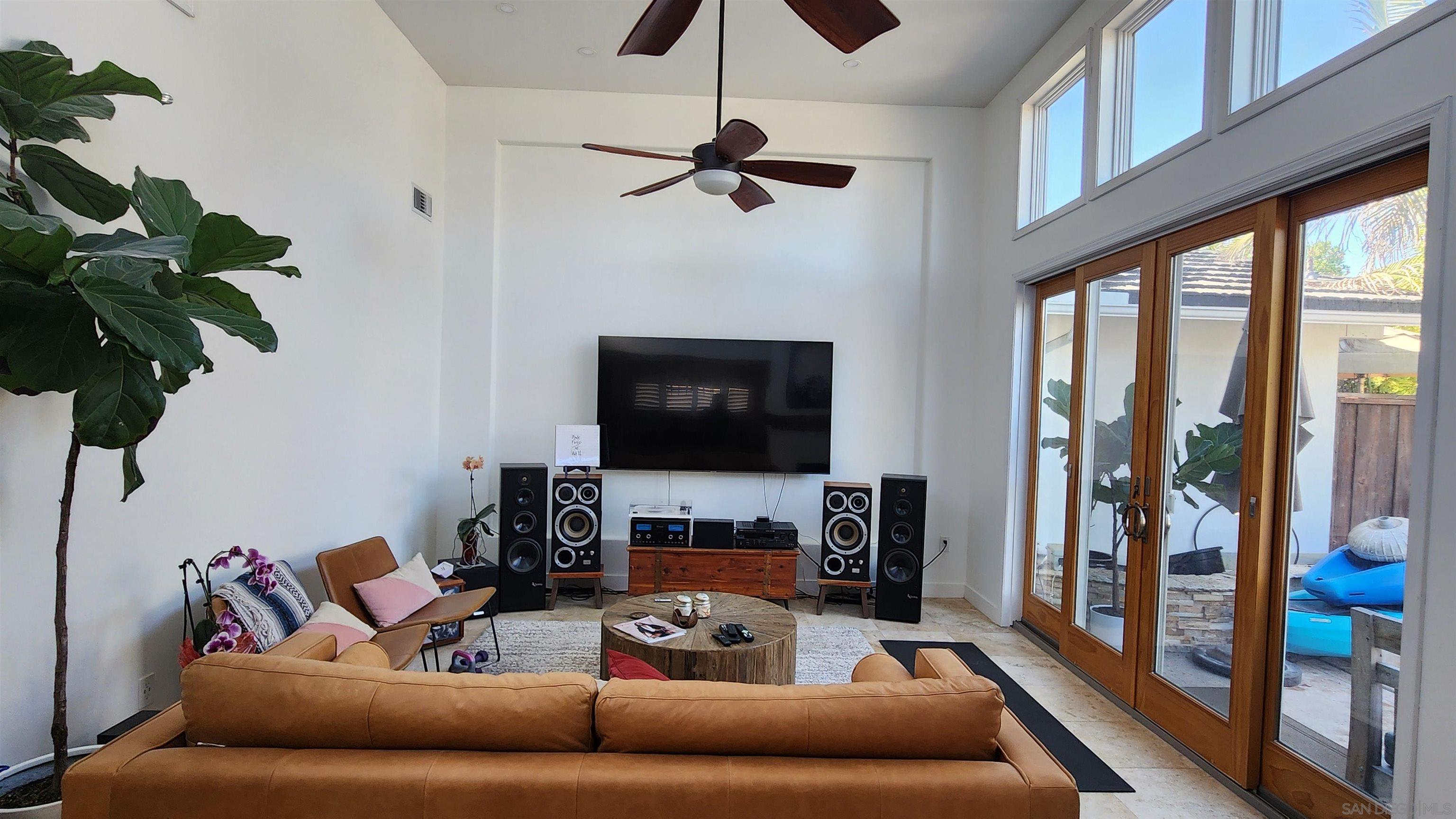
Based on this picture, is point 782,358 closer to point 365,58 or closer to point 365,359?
point 365,359

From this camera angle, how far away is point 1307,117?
2.42 m

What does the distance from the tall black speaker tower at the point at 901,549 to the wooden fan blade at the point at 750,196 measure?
81.9 inches

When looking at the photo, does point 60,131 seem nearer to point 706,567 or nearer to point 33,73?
point 33,73

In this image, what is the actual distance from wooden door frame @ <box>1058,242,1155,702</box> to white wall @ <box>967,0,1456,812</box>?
133 mm

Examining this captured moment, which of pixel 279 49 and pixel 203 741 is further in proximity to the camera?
pixel 279 49

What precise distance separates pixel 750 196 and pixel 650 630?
87.2 inches

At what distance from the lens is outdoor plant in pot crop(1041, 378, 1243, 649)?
9.45 ft

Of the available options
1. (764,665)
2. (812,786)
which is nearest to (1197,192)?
(764,665)

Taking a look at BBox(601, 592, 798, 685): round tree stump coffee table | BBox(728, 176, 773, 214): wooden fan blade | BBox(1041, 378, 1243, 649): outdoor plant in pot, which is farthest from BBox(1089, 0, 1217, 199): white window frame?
BBox(601, 592, 798, 685): round tree stump coffee table

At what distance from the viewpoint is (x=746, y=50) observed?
4.47 metres

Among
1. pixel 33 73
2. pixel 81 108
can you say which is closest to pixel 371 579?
pixel 81 108

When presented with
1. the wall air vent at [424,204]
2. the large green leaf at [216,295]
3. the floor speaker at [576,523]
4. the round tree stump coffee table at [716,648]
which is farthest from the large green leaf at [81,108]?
the floor speaker at [576,523]

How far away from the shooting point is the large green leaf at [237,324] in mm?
1764

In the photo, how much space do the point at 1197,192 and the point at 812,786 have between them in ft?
9.54
